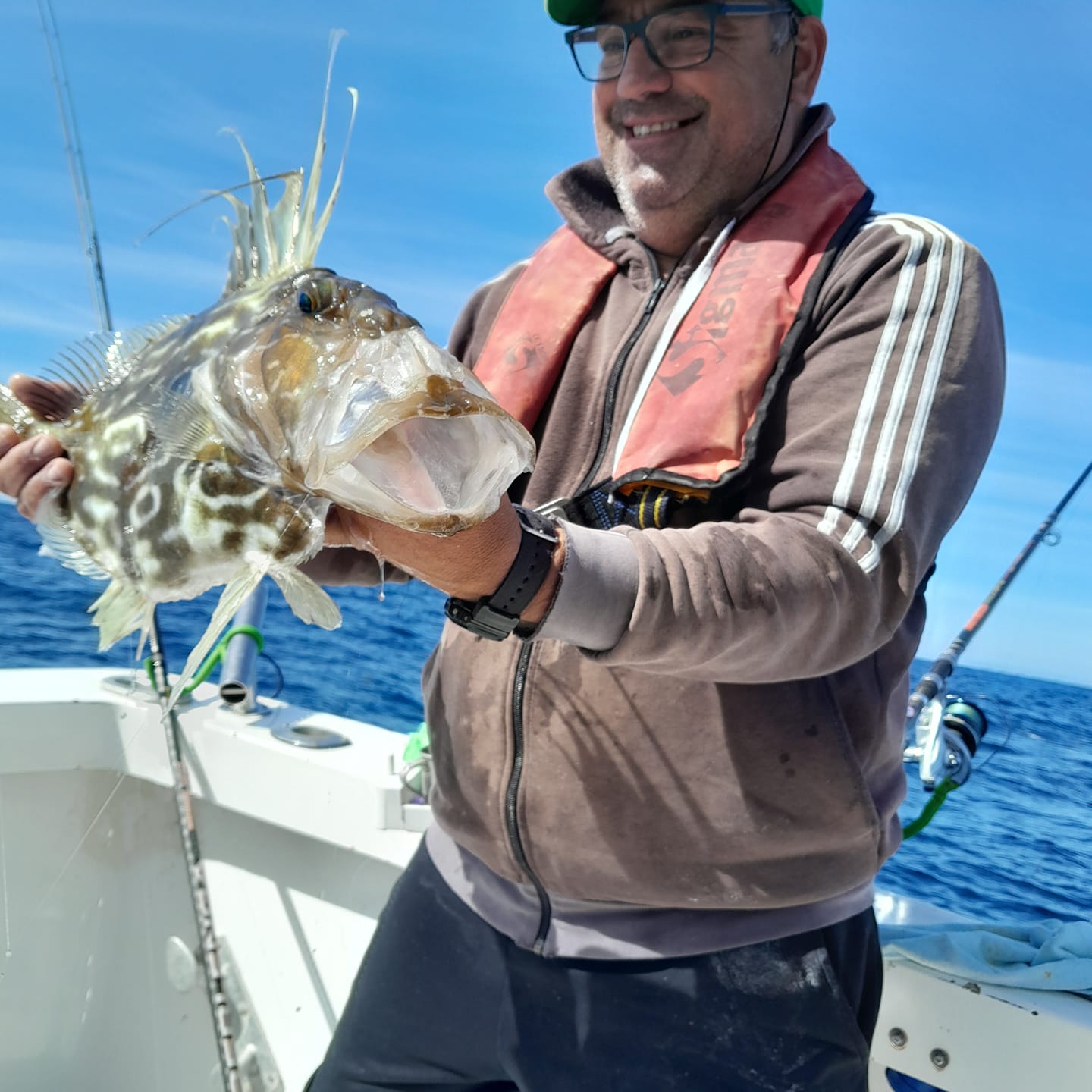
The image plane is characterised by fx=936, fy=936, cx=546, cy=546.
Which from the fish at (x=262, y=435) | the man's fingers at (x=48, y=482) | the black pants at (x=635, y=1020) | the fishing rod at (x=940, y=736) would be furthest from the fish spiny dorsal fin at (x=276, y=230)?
the fishing rod at (x=940, y=736)

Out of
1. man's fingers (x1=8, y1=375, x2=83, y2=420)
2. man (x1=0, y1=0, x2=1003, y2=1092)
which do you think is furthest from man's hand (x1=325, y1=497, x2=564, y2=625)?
man's fingers (x1=8, y1=375, x2=83, y2=420)

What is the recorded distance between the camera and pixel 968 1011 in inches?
88.1

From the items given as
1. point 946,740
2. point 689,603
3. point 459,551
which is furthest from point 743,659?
point 946,740

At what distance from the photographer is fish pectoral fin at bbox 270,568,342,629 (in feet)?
4.78

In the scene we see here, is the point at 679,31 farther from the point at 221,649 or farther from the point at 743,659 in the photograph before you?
the point at 221,649

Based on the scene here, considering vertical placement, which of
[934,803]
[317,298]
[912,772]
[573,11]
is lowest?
[912,772]

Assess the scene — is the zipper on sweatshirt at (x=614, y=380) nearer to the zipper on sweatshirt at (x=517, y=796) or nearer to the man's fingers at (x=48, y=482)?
the zipper on sweatshirt at (x=517, y=796)

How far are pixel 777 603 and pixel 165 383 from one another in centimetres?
108

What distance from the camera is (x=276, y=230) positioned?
1.66 m

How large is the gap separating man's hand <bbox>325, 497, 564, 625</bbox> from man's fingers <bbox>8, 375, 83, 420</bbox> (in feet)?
2.85

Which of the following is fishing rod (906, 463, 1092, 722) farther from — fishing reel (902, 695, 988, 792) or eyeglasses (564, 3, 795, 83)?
eyeglasses (564, 3, 795, 83)

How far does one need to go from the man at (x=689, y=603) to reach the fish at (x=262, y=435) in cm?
12

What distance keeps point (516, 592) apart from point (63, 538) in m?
0.99

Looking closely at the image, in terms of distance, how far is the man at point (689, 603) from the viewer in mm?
1481
